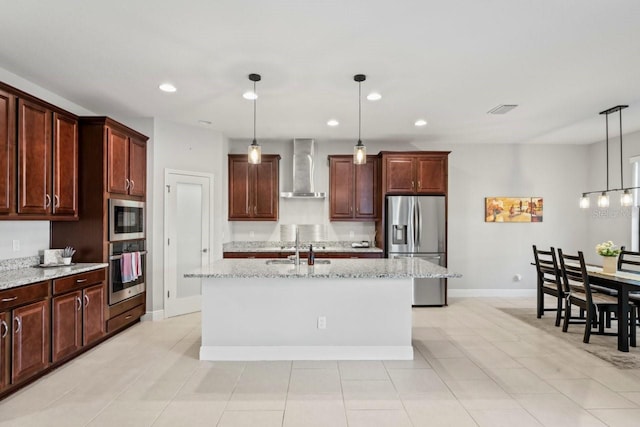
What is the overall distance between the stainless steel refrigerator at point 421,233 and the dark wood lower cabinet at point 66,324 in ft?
13.6

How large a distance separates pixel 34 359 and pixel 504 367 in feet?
13.5

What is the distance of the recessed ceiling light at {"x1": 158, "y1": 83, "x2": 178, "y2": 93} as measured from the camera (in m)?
3.77

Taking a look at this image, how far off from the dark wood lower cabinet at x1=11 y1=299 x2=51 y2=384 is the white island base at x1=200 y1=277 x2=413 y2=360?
1301 mm

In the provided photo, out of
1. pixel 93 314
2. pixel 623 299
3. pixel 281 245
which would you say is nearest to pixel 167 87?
pixel 93 314

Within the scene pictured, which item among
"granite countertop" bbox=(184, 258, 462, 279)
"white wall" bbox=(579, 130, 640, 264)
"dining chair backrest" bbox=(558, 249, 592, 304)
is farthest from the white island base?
"white wall" bbox=(579, 130, 640, 264)

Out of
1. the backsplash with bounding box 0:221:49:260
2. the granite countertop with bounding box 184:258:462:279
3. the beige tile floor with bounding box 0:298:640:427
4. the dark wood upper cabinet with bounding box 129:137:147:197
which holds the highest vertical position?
the dark wood upper cabinet with bounding box 129:137:147:197

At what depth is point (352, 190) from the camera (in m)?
6.22

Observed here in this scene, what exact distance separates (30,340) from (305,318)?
231 cm

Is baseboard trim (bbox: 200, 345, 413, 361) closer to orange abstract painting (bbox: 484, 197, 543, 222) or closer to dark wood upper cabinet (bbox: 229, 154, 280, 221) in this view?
dark wood upper cabinet (bbox: 229, 154, 280, 221)

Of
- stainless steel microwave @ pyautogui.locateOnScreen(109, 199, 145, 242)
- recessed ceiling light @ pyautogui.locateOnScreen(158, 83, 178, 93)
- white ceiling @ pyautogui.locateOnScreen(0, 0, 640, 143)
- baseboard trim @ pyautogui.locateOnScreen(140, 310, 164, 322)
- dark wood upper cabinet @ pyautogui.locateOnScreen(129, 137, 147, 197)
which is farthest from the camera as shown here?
baseboard trim @ pyautogui.locateOnScreen(140, 310, 164, 322)

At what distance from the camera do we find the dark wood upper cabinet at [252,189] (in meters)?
6.09

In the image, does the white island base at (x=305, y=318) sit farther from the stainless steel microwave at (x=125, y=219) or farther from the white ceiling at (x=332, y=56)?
the white ceiling at (x=332, y=56)

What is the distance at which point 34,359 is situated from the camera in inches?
119

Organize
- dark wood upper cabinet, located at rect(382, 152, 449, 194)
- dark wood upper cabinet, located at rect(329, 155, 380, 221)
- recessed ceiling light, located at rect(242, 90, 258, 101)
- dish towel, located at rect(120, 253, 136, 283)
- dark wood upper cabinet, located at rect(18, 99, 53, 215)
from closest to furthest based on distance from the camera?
dark wood upper cabinet, located at rect(18, 99, 53, 215)
recessed ceiling light, located at rect(242, 90, 258, 101)
dish towel, located at rect(120, 253, 136, 283)
dark wood upper cabinet, located at rect(382, 152, 449, 194)
dark wood upper cabinet, located at rect(329, 155, 380, 221)
